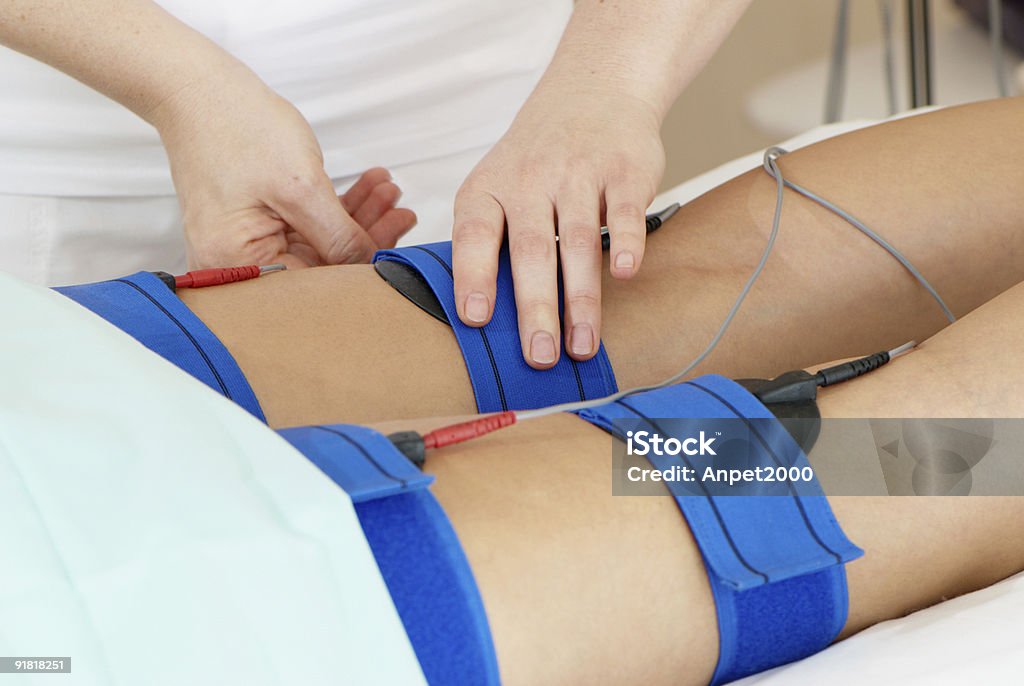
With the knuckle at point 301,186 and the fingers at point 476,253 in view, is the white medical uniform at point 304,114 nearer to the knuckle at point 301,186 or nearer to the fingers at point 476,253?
the knuckle at point 301,186

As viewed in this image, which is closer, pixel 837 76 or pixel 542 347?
pixel 542 347

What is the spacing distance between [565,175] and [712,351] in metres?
0.18

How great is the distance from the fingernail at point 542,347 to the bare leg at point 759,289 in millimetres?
54

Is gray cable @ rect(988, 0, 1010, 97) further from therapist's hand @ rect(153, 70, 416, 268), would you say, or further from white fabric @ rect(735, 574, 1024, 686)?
white fabric @ rect(735, 574, 1024, 686)

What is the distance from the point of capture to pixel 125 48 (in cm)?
101

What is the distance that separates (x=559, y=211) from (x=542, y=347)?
12 cm

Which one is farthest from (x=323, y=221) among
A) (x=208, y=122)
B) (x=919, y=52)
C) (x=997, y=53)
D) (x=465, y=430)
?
(x=997, y=53)

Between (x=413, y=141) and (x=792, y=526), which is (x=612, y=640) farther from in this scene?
(x=413, y=141)

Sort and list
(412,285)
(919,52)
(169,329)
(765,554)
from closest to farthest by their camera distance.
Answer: (765,554), (169,329), (412,285), (919,52)

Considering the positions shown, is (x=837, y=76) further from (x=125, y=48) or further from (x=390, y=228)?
(x=125, y=48)

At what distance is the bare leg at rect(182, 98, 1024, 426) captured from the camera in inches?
29.3

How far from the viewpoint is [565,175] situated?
2.73ft

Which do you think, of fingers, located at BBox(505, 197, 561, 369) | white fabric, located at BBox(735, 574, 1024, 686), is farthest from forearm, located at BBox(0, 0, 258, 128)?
white fabric, located at BBox(735, 574, 1024, 686)

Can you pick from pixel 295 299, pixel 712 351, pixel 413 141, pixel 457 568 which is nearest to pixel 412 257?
pixel 295 299
